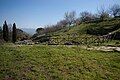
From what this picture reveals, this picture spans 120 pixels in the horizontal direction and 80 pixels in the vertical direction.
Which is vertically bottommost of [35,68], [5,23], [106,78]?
[106,78]

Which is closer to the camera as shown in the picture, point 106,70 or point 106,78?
point 106,78

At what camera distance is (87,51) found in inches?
706

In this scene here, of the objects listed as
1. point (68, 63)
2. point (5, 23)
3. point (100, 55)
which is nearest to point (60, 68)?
point (68, 63)

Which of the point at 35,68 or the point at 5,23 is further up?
the point at 5,23

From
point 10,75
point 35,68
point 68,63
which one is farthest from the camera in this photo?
point 68,63

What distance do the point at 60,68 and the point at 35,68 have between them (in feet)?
5.50

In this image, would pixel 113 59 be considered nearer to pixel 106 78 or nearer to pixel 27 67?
pixel 106 78

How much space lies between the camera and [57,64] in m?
14.3

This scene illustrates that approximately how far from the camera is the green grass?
12.8m

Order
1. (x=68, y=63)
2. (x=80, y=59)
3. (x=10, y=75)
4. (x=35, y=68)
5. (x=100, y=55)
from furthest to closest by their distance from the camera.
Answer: (x=100, y=55)
(x=80, y=59)
(x=68, y=63)
(x=35, y=68)
(x=10, y=75)

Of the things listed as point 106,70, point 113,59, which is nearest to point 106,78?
point 106,70

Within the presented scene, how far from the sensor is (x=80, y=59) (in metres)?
15.6

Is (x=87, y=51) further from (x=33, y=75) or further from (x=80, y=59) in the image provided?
(x=33, y=75)

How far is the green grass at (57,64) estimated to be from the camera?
12.8 metres
